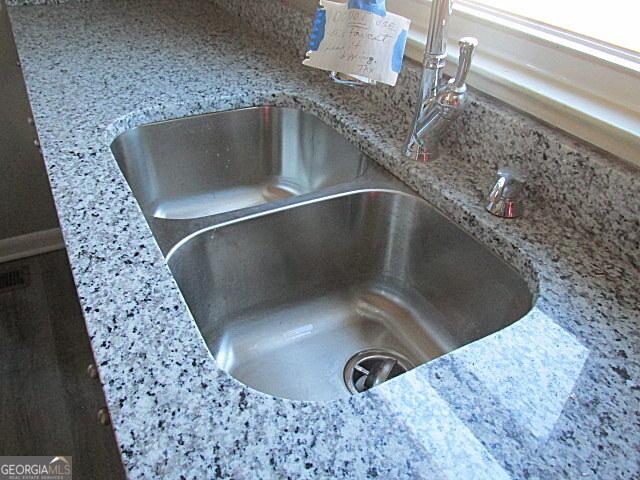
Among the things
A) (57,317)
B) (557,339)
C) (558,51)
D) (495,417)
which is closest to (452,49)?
(558,51)

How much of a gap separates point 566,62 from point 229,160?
69 centimetres

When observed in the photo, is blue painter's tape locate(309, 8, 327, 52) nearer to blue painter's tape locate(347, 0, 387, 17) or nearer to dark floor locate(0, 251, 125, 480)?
blue painter's tape locate(347, 0, 387, 17)

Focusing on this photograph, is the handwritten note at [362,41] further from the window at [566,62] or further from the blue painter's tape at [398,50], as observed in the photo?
the window at [566,62]

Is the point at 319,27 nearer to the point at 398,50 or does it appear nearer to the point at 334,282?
the point at 398,50

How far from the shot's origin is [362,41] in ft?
2.78

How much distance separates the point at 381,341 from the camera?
35.3 inches

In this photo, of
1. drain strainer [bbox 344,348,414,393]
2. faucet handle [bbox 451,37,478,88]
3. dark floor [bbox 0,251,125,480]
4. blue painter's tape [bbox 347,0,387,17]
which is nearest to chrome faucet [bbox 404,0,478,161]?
faucet handle [bbox 451,37,478,88]

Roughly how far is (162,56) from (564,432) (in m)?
1.18

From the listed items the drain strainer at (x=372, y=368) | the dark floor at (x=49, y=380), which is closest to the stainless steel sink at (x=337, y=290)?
the drain strainer at (x=372, y=368)

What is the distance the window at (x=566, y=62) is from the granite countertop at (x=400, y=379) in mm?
137

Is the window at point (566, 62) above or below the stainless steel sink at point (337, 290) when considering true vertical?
above

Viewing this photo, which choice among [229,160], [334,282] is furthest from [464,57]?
[229,160]

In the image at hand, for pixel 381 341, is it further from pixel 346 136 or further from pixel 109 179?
pixel 109 179

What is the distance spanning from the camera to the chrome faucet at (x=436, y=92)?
0.77m
